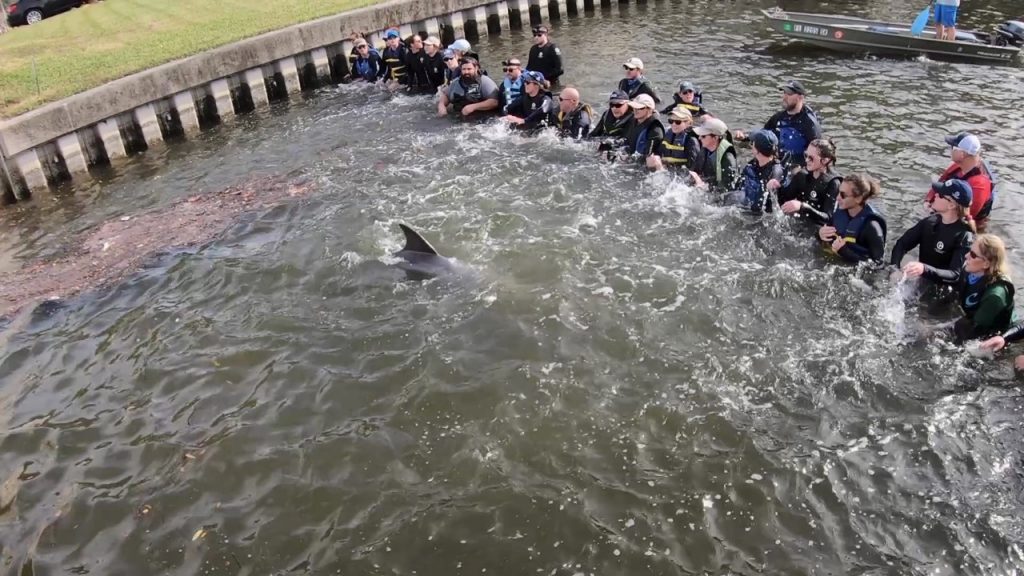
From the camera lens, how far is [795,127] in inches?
452

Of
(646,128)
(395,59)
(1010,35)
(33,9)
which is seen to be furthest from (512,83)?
(33,9)

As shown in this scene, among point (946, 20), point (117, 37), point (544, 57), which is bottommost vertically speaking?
point (946, 20)

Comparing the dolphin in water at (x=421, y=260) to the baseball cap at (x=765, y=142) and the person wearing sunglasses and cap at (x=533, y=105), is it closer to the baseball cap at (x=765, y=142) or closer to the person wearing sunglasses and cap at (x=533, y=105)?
the baseball cap at (x=765, y=142)

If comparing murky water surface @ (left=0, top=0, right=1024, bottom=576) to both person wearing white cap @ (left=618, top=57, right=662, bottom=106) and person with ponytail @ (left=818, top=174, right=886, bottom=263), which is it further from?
person wearing white cap @ (left=618, top=57, right=662, bottom=106)

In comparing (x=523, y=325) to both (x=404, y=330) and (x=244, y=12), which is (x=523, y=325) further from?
(x=244, y=12)

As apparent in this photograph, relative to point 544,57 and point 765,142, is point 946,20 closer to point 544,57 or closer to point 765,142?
point 544,57

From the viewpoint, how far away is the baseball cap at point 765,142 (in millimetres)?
10141

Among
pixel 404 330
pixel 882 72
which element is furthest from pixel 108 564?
pixel 882 72

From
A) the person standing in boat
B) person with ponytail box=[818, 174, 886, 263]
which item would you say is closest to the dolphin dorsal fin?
person with ponytail box=[818, 174, 886, 263]

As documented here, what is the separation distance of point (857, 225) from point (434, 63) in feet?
41.3

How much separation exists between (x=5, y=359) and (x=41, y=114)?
7.86 meters

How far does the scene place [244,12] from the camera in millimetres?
20906

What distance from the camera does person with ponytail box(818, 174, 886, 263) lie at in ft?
28.3

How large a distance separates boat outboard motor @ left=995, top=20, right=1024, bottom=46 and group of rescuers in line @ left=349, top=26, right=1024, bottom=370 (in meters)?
8.05
